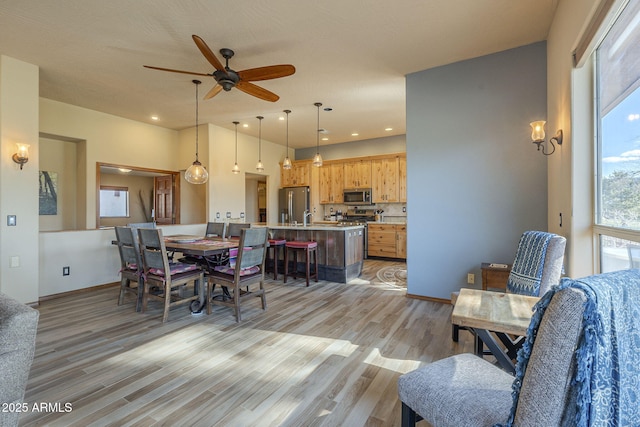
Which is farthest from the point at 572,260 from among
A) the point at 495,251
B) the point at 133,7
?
the point at 133,7

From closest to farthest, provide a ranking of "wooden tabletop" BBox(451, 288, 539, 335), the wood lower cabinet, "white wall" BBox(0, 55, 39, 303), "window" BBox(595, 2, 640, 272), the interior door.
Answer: "wooden tabletop" BBox(451, 288, 539, 335) → "window" BBox(595, 2, 640, 272) → "white wall" BBox(0, 55, 39, 303) → the interior door → the wood lower cabinet

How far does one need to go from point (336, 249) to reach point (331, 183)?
3.39 meters

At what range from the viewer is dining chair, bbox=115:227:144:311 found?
11.5ft

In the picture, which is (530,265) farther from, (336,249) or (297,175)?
(297,175)

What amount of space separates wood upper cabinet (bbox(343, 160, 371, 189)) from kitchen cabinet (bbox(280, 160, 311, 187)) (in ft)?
3.29

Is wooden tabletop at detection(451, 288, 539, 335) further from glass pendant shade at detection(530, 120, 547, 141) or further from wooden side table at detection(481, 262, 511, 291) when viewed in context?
glass pendant shade at detection(530, 120, 547, 141)

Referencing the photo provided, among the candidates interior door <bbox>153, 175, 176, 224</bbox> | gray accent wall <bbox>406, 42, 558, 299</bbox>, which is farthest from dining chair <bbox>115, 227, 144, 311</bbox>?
gray accent wall <bbox>406, 42, 558, 299</bbox>

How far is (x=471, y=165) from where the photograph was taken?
361cm

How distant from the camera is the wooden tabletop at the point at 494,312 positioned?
134 centimetres

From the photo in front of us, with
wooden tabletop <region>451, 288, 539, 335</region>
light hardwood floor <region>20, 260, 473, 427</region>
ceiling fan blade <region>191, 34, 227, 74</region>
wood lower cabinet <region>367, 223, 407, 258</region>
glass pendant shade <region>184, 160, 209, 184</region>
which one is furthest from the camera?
wood lower cabinet <region>367, 223, 407, 258</region>

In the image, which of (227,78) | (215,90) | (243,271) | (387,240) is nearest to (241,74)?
(227,78)

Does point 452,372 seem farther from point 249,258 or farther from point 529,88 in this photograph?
point 529,88

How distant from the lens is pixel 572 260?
91.2 inches

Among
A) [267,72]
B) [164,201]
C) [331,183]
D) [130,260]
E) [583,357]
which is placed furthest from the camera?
[331,183]
